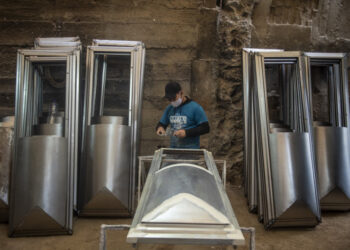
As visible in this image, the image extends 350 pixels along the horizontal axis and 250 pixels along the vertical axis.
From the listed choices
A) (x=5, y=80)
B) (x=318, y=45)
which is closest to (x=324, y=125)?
(x=318, y=45)

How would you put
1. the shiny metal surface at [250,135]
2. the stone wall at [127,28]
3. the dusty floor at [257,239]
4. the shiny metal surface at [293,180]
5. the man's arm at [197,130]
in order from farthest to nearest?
the stone wall at [127,28], the shiny metal surface at [250,135], the man's arm at [197,130], the shiny metal surface at [293,180], the dusty floor at [257,239]

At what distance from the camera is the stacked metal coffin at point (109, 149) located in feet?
8.90

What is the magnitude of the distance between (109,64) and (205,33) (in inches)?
54.7

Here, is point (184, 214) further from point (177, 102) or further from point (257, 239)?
point (177, 102)

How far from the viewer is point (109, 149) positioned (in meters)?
2.79

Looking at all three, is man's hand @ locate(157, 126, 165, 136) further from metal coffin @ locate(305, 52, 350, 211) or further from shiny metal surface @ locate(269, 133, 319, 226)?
metal coffin @ locate(305, 52, 350, 211)

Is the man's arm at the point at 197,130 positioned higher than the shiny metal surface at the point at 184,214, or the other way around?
the man's arm at the point at 197,130

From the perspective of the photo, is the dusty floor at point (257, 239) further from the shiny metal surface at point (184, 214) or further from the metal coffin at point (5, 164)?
the shiny metal surface at point (184, 214)

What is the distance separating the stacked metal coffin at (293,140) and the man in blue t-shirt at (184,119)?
669 millimetres

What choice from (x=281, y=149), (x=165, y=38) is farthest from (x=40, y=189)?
(x=165, y=38)

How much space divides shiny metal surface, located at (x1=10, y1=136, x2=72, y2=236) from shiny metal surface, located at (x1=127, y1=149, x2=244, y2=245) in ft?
4.42

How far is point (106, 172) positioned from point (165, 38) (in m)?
1.99

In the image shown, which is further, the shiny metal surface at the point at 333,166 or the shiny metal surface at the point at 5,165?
the shiny metal surface at the point at 333,166

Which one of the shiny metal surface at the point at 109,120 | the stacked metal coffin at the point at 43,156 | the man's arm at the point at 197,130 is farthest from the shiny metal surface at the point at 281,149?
the stacked metal coffin at the point at 43,156
